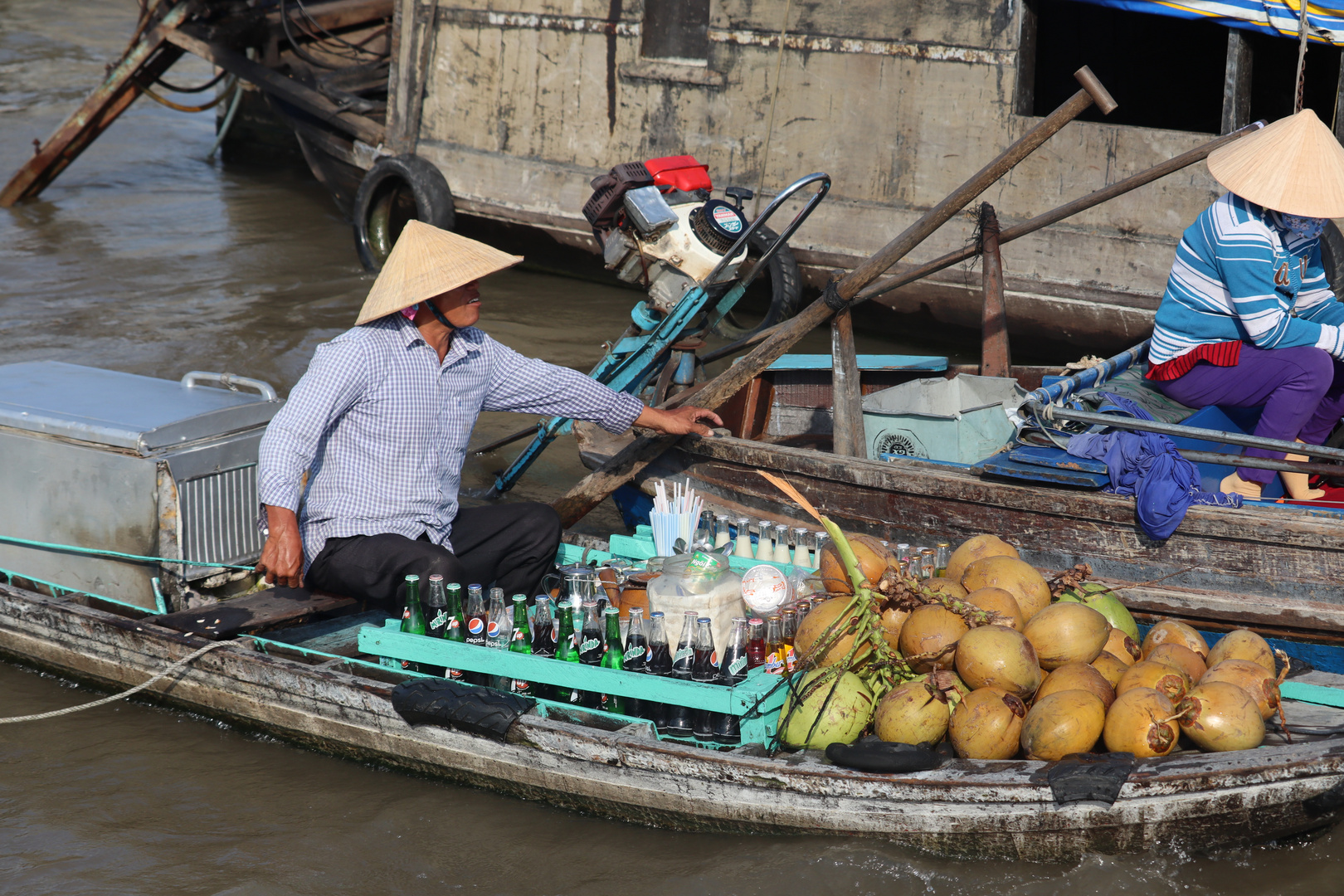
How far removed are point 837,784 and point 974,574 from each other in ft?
2.64

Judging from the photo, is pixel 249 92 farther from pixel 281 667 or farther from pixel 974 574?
pixel 974 574

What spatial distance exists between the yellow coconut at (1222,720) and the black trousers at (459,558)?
6.92ft

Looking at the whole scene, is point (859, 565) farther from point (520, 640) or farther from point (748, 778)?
point (520, 640)

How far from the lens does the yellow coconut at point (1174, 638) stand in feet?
11.2

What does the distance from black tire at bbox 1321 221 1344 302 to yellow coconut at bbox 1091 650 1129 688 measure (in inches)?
150

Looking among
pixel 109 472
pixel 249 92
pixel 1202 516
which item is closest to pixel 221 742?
pixel 109 472

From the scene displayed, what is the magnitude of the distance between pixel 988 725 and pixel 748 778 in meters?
0.63

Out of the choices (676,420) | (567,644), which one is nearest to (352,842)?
(567,644)

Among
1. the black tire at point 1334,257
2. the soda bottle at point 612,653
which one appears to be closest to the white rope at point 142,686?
the soda bottle at point 612,653

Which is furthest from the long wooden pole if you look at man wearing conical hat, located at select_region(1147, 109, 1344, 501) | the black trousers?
the black trousers

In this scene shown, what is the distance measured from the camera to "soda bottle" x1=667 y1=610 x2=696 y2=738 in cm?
337


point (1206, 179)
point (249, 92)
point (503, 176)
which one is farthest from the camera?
point (249, 92)

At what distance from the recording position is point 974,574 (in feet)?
11.4

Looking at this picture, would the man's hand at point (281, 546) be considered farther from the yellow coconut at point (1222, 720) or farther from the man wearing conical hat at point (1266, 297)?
the man wearing conical hat at point (1266, 297)
